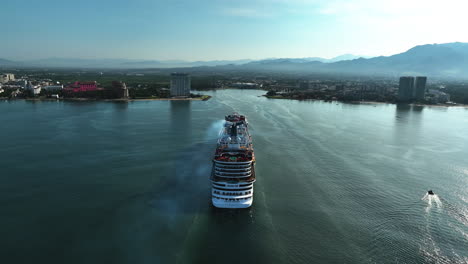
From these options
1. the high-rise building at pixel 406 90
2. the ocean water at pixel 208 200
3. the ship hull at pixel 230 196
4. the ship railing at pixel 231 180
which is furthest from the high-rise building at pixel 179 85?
the ship hull at pixel 230 196

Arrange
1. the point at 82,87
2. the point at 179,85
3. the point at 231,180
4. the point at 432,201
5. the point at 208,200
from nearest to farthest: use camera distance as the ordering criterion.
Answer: the point at 231,180
the point at 208,200
the point at 432,201
the point at 82,87
the point at 179,85

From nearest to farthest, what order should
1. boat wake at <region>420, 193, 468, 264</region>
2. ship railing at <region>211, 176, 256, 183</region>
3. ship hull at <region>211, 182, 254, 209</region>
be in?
boat wake at <region>420, 193, 468, 264</region> → ship hull at <region>211, 182, 254, 209</region> → ship railing at <region>211, 176, 256, 183</region>

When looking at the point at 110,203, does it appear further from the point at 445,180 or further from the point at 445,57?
the point at 445,57

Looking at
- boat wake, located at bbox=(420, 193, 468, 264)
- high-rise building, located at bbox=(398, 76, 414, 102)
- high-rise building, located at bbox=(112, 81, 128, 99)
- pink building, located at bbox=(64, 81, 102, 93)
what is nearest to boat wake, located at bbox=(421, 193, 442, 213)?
boat wake, located at bbox=(420, 193, 468, 264)

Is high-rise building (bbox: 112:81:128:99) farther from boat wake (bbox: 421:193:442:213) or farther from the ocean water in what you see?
boat wake (bbox: 421:193:442:213)

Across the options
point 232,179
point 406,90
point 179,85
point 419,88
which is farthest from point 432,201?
point 419,88

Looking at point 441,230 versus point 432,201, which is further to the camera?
point 432,201

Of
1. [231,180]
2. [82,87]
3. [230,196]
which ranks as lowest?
[230,196]

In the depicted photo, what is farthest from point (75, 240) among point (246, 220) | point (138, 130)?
point (138, 130)

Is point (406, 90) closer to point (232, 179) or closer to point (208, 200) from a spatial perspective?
point (232, 179)
